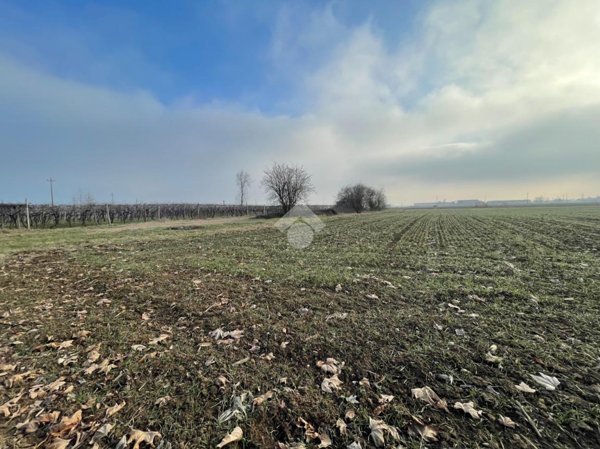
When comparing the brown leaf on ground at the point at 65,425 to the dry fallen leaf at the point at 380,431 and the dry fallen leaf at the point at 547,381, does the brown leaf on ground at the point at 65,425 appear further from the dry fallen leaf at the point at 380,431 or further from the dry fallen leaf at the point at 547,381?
the dry fallen leaf at the point at 547,381

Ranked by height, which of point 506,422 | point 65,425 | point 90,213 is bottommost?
point 506,422

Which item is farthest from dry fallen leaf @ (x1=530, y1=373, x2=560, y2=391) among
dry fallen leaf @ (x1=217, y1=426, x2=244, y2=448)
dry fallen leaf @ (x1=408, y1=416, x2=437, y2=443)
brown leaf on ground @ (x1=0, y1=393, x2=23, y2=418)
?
brown leaf on ground @ (x1=0, y1=393, x2=23, y2=418)

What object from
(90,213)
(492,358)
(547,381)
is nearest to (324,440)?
(492,358)

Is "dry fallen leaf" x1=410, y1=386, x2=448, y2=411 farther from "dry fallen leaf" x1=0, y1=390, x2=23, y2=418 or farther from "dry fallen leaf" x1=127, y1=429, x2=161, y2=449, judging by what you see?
"dry fallen leaf" x1=0, y1=390, x2=23, y2=418

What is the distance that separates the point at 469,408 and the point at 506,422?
10.6 inches

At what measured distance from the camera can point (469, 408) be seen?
2516 millimetres

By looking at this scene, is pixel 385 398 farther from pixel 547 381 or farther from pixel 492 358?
pixel 547 381

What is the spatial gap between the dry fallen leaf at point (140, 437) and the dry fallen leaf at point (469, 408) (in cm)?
263

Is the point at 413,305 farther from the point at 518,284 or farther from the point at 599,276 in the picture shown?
the point at 599,276

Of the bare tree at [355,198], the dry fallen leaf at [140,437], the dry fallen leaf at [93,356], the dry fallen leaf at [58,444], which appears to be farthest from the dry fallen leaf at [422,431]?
the bare tree at [355,198]

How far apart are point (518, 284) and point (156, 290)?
8015 millimetres

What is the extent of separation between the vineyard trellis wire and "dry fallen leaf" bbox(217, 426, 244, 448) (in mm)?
31634

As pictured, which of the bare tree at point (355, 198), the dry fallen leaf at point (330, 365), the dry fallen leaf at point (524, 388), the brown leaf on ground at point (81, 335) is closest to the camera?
the dry fallen leaf at point (524, 388)

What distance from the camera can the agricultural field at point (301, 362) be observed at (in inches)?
91.4
